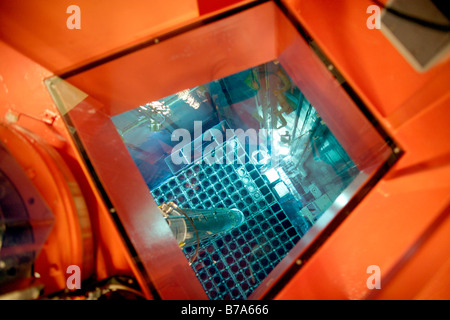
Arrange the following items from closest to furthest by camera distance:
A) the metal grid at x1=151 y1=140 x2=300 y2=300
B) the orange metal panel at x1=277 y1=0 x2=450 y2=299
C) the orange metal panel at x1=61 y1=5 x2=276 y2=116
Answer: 1. the orange metal panel at x1=277 y1=0 x2=450 y2=299
2. the orange metal panel at x1=61 y1=5 x2=276 y2=116
3. the metal grid at x1=151 y1=140 x2=300 y2=300

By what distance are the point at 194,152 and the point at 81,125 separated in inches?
120

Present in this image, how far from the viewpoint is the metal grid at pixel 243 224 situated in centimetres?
391

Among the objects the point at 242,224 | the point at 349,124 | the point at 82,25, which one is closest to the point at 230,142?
the point at 242,224

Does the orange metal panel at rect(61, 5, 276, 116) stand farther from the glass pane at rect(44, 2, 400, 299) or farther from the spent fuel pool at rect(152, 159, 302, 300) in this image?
the spent fuel pool at rect(152, 159, 302, 300)

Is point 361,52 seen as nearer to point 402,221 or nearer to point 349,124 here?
point 349,124

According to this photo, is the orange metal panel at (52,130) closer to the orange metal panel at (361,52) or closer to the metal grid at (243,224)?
the orange metal panel at (361,52)

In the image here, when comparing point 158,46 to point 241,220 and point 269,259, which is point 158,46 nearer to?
point 241,220

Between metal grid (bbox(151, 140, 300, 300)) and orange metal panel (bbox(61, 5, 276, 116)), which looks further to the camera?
metal grid (bbox(151, 140, 300, 300))

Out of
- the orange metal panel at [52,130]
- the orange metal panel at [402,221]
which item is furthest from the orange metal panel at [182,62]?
the orange metal panel at [402,221]

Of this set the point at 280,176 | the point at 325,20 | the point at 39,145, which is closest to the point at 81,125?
the point at 39,145

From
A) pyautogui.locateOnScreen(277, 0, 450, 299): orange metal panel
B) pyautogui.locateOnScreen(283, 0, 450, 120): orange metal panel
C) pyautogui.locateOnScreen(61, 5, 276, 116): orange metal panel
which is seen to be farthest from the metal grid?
pyautogui.locateOnScreen(283, 0, 450, 120): orange metal panel

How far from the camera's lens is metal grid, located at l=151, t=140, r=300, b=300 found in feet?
12.8

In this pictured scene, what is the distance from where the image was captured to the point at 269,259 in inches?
159

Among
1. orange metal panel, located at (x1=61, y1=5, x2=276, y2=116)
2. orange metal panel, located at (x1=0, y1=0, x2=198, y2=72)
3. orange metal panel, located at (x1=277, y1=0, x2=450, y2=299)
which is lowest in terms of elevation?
orange metal panel, located at (x1=277, y1=0, x2=450, y2=299)
